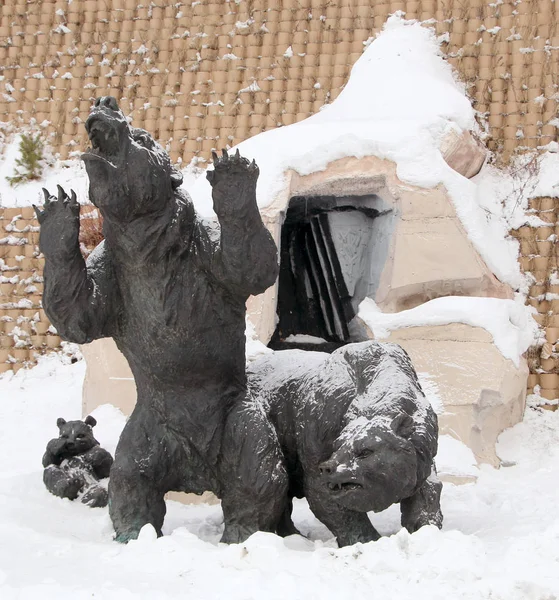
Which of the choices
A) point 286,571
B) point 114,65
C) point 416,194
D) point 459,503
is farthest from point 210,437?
point 114,65

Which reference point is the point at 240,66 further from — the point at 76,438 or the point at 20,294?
the point at 76,438

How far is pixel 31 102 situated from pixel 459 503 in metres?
5.19

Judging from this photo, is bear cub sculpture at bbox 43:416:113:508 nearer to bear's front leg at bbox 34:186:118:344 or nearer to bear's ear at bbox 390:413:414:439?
bear's front leg at bbox 34:186:118:344

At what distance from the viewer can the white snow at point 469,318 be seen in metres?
3.74

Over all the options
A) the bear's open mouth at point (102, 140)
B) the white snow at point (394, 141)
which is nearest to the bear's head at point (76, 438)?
the white snow at point (394, 141)

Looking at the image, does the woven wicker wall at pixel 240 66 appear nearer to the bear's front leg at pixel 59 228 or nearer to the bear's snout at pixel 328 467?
the bear's snout at pixel 328 467

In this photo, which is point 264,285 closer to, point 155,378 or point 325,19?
point 155,378

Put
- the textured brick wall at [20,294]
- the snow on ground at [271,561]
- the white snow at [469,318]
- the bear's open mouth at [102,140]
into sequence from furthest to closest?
the textured brick wall at [20,294] < the white snow at [469,318] < the bear's open mouth at [102,140] < the snow on ground at [271,561]

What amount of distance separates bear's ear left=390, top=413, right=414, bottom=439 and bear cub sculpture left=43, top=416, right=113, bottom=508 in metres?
1.25

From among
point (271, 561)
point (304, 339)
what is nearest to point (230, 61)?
point (304, 339)

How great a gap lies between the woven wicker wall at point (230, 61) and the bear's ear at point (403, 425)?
394cm

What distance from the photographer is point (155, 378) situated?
90.8 inches

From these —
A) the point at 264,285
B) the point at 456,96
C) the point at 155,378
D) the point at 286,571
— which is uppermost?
the point at 456,96

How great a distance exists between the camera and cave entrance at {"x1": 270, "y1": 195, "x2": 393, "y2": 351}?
178 inches
